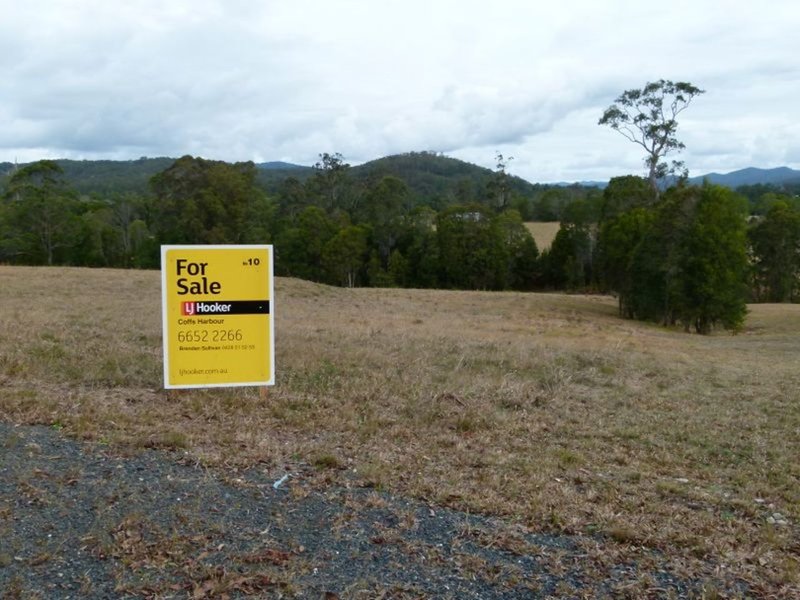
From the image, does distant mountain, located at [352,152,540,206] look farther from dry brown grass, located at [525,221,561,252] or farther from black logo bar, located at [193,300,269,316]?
black logo bar, located at [193,300,269,316]

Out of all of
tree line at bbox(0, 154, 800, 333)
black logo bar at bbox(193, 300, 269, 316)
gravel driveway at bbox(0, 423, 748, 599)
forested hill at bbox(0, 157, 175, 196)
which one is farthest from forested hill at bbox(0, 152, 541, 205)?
gravel driveway at bbox(0, 423, 748, 599)

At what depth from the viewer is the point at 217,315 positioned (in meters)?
7.11

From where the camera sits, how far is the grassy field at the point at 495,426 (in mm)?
4574

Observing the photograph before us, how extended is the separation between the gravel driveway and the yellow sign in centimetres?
236

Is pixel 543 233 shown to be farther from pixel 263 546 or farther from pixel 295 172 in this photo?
pixel 295 172

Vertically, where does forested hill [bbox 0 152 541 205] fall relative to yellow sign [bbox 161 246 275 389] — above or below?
above

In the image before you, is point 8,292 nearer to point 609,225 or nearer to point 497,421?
point 497,421

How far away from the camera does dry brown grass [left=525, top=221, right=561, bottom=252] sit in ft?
225

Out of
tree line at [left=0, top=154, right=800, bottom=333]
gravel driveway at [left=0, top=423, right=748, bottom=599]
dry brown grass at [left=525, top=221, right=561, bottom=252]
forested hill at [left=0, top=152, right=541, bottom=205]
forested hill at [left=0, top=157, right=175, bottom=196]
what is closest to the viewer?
gravel driveway at [left=0, top=423, right=748, bottom=599]

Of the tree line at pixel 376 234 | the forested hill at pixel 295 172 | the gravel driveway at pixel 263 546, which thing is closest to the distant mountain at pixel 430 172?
the forested hill at pixel 295 172

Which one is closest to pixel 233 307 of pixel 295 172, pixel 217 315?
pixel 217 315

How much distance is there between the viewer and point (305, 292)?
29.5 m

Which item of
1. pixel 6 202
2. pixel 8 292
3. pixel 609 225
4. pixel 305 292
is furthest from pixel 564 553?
pixel 6 202

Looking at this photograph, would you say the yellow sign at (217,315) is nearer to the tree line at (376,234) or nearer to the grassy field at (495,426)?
the grassy field at (495,426)
